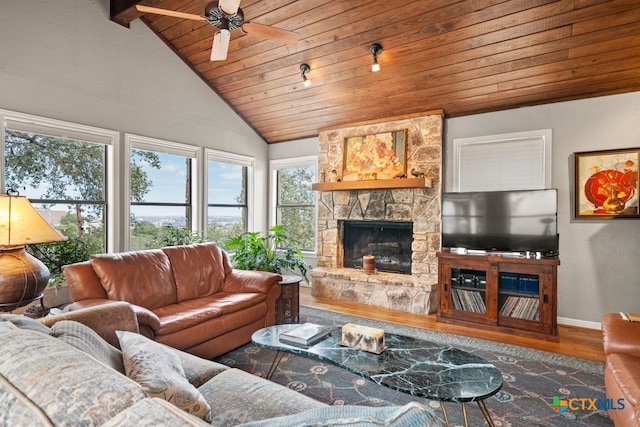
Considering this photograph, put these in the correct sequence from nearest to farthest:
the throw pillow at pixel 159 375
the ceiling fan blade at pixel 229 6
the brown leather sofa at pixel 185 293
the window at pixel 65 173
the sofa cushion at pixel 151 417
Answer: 1. the sofa cushion at pixel 151 417
2. the throw pillow at pixel 159 375
3. the ceiling fan blade at pixel 229 6
4. the brown leather sofa at pixel 185 293
5. the window at pixel 65 173

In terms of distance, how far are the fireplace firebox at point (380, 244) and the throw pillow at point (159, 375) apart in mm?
3934

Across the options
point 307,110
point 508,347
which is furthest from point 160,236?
point 508,347

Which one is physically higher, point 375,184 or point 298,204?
point 375,184

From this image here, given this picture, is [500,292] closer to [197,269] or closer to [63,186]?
[197,269]

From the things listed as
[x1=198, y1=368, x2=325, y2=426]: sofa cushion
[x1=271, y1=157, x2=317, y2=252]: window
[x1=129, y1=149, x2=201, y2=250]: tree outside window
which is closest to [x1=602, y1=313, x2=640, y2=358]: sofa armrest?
[x1=198, y1=368, x2=325, y2=426]: sofa cushion

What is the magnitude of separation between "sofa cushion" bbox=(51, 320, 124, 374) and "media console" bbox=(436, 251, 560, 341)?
3518 mm

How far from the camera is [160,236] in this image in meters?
4.68

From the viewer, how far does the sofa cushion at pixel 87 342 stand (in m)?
1.24

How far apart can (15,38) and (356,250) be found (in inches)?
181

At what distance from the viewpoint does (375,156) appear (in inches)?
198

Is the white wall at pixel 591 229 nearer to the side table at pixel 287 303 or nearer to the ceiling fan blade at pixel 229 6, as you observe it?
the side table at pixel 287 303

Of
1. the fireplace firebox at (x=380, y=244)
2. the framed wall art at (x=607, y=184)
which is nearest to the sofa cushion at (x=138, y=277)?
the fireplace firebox at (x=380, y=244)

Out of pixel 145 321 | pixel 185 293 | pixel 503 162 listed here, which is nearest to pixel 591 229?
pixel 503 162

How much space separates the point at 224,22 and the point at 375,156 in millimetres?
2812
